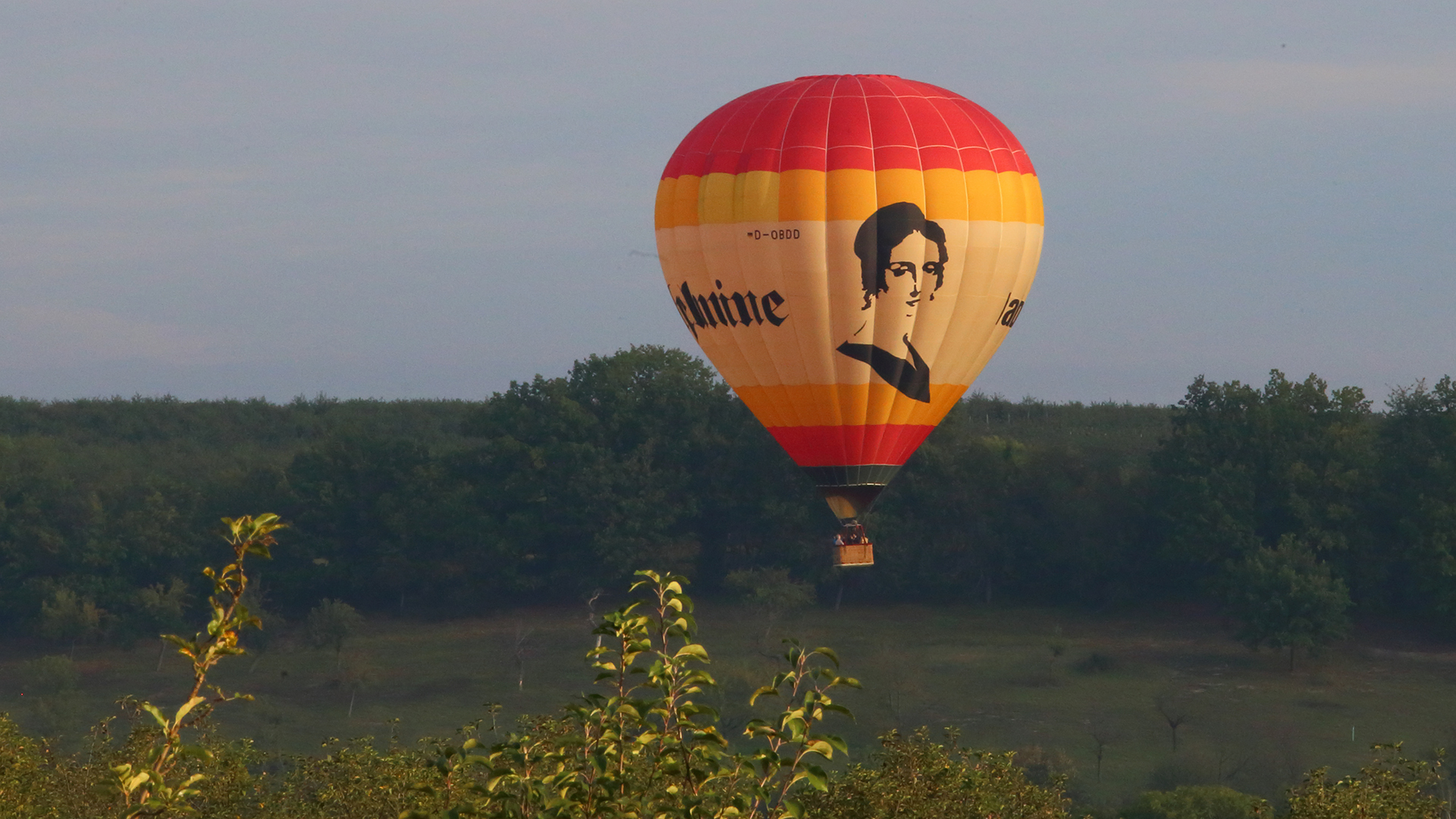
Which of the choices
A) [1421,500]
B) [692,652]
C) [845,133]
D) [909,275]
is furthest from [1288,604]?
[692,652]

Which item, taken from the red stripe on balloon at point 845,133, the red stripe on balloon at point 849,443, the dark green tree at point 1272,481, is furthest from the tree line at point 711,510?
the red stripe on balloon at point 845,133

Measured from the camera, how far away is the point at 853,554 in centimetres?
2834

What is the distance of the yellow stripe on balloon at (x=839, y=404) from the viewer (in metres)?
28.4

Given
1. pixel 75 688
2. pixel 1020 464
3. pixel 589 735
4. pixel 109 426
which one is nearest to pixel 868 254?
pixel 589 735

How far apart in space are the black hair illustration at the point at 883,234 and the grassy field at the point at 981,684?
20.6m

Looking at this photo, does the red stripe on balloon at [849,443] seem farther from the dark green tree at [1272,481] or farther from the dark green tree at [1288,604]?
the dark green tree at [1272,481]

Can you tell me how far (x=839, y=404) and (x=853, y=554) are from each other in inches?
106

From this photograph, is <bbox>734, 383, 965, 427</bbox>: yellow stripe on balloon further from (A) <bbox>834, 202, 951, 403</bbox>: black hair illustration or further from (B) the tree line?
(B) the tree line

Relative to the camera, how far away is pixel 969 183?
1099 inches

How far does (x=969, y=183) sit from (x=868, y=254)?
7.55ft

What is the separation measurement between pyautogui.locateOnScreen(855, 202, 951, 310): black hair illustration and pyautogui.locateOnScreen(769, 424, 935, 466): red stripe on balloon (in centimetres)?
298

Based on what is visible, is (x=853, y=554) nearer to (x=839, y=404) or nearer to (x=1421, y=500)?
(x=839, y=404)

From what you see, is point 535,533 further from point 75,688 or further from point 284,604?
point 75,688

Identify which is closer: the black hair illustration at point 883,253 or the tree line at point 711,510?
the black hair illustration at point 883,253
